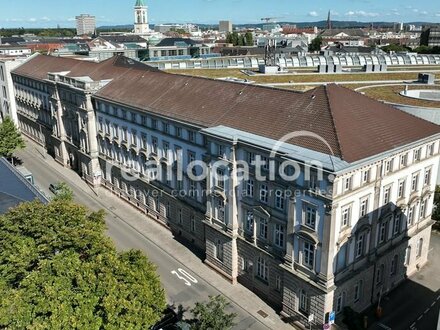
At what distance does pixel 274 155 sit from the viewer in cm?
4147

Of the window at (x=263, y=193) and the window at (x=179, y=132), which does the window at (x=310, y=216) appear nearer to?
the window at (x=263, y=193)

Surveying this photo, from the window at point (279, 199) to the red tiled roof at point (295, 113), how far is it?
5.23 meters

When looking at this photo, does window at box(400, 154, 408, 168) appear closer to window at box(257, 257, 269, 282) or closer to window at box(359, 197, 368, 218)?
window at box(359, 197, 368, 218)

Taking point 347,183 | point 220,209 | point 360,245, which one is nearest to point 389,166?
point 347,183

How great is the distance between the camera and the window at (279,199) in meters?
42.8

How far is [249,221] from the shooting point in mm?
47844

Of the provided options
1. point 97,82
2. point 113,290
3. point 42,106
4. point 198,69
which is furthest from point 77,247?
point 198,69

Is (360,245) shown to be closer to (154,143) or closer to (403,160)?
(403,160)

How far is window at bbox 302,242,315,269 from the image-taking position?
40.6 meters

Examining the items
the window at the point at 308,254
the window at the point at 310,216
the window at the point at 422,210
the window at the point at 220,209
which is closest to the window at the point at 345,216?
the window at the point at 310,216

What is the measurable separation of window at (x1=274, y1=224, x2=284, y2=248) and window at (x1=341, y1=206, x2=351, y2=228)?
650 centimetres

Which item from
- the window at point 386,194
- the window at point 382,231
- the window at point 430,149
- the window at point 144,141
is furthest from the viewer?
the window at point 144,141

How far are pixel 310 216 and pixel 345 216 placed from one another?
3.17 metres

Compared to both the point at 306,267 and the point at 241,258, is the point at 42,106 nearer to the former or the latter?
the point at 241,258
